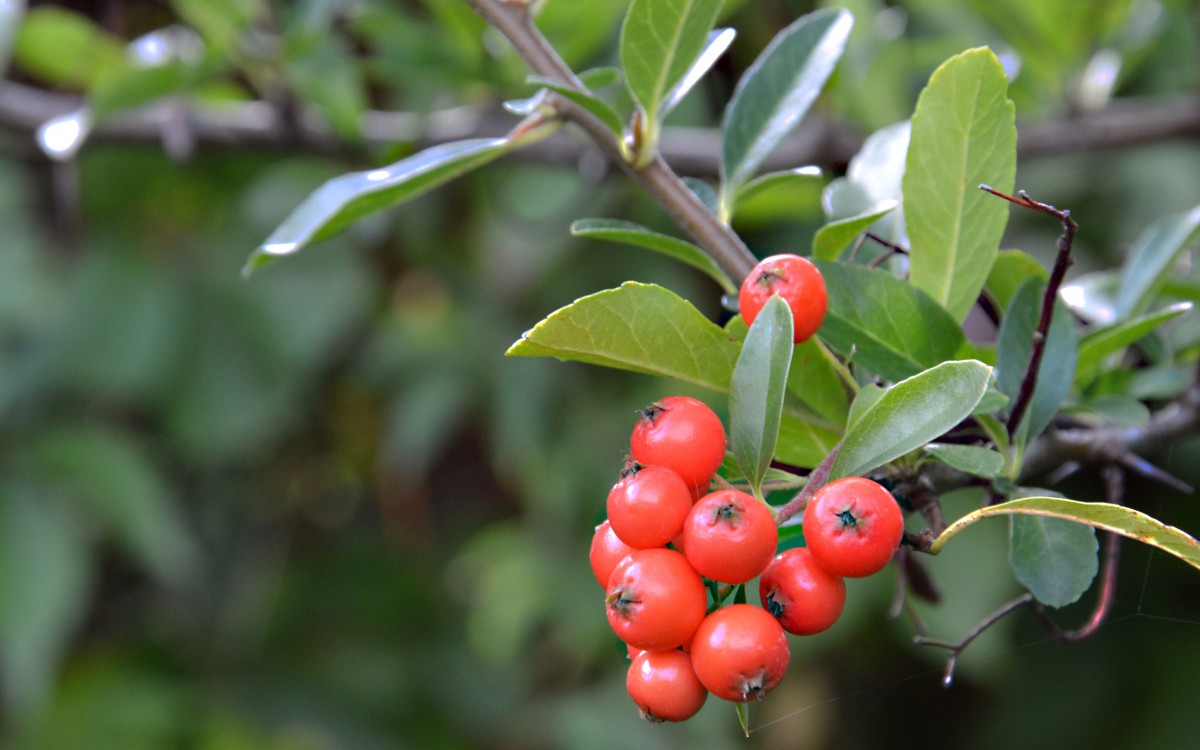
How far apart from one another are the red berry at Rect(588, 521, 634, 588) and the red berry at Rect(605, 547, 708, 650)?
28 millimetres

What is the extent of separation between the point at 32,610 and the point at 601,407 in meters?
1.02

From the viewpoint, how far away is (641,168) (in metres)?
0.60

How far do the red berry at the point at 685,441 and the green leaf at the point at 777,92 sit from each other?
0.73 feet

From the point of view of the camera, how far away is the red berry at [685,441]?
46cm

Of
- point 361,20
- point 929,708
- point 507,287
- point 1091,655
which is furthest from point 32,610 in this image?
point 1091,655

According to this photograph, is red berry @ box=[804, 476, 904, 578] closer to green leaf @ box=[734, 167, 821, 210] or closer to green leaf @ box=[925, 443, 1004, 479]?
green leaf @ box=[925, 443, 1004, 479]

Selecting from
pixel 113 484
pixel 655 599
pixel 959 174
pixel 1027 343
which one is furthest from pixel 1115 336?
pixel 113 484

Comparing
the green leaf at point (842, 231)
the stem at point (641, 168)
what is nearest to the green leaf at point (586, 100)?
the stem at point (641, 168)

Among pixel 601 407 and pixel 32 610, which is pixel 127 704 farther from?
pixel 601 407

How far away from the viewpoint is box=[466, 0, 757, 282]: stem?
0.58 m

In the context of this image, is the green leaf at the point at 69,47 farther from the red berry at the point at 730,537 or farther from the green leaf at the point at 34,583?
the red berry at the point at 730,537

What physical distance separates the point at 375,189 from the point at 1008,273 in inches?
17.2

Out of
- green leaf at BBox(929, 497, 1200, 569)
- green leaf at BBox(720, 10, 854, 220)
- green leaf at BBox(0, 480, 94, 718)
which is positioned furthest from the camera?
green leaf at BBox(0, 480, 94, 718)

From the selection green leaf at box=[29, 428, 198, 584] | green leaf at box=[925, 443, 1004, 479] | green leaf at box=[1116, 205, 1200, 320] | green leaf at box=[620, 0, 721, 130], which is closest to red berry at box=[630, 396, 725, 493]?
green leaf at box=[925, 443, 1004, 479]
